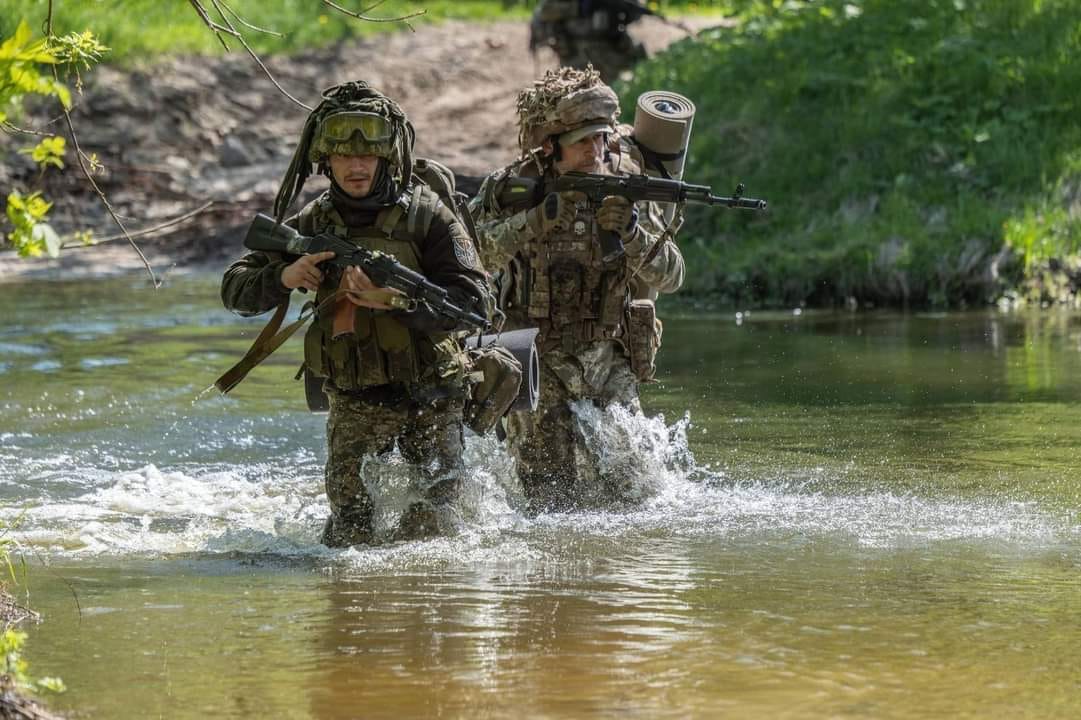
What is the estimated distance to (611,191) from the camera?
26.0 feet

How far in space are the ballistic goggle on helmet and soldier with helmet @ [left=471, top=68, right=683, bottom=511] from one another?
1.25 metres

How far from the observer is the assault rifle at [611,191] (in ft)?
25.8

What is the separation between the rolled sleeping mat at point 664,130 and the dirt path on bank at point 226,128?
11.0 meters

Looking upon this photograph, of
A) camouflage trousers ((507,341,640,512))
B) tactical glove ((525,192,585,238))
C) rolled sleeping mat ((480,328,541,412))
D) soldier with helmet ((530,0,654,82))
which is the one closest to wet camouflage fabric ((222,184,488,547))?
rolled sleeping mat ((480,328,541,412))

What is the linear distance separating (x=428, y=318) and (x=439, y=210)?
1.57 ft

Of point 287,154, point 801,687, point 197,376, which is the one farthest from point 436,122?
point 801,687

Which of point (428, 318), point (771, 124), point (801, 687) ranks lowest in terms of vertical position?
point (801, 687)

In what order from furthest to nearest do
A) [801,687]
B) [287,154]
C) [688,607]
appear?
[287,154], [688,607], [801,687]

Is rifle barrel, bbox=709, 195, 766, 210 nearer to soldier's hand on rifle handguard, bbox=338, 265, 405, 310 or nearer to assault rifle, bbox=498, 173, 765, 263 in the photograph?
assault rifle, bbox=498, 173, 765, 263

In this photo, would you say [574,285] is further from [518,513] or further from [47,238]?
[47,238]

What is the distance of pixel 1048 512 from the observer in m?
7.82

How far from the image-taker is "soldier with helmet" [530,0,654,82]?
74.5ft

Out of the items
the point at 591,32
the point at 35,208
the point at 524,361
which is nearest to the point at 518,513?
the point at 524,361

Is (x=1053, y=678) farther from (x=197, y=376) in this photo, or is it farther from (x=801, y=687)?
(x=197, y=376)
